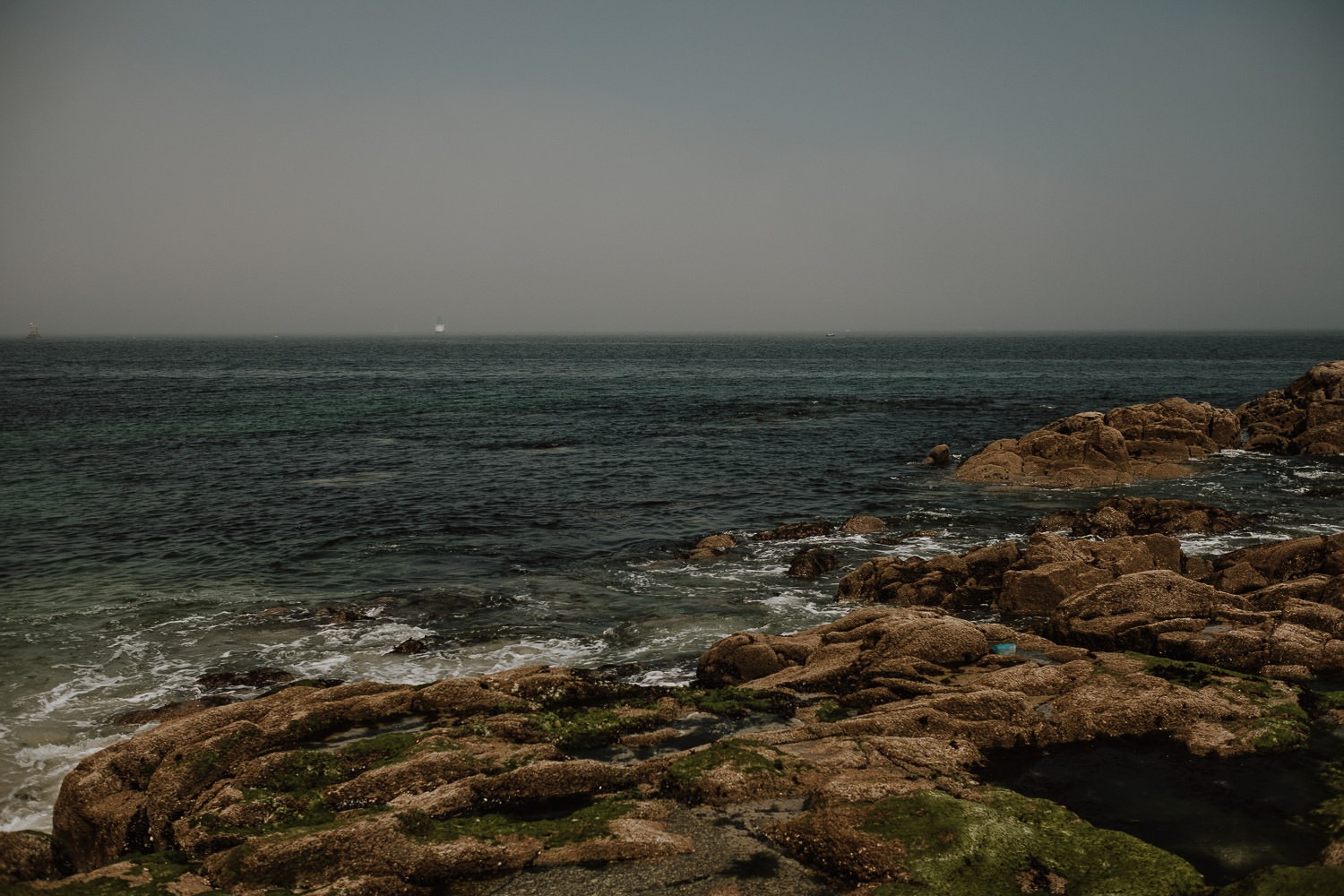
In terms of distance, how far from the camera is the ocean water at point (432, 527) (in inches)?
910

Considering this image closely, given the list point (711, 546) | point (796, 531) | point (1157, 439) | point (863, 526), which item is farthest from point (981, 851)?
point (1157, 439)

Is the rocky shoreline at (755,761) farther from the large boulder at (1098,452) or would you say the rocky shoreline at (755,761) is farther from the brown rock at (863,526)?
the large boulder at (1098,452)

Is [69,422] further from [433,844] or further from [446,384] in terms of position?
[433,844]

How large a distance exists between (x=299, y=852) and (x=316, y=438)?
58599 millimetres

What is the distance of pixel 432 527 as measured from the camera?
124ft

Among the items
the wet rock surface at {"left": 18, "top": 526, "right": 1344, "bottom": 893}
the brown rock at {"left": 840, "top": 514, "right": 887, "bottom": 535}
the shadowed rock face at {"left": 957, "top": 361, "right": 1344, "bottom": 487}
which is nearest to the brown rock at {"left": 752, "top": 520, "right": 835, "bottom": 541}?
the brown rock at {"left": 840, "top": 514, "right": 887, "bottom": 535}

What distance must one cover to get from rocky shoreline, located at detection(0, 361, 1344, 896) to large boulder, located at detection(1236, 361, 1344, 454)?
3483cm

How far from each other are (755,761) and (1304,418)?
60.6m

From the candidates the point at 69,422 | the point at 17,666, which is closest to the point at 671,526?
the point at 17,666

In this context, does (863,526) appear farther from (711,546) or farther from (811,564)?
(711,546)

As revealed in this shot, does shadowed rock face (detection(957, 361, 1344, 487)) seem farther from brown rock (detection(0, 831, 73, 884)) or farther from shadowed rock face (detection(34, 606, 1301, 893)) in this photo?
brown rock (detection(0, 831, 73, 884))

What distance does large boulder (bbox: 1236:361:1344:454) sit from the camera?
2092 inches

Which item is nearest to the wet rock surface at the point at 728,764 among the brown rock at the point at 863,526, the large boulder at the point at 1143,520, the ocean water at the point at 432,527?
the ocean water at the point at 432,527

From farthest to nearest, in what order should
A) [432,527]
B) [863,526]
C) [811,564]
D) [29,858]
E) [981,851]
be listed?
[432,527]
[863,526]
[811,564]
[981,851]
[29,858]
